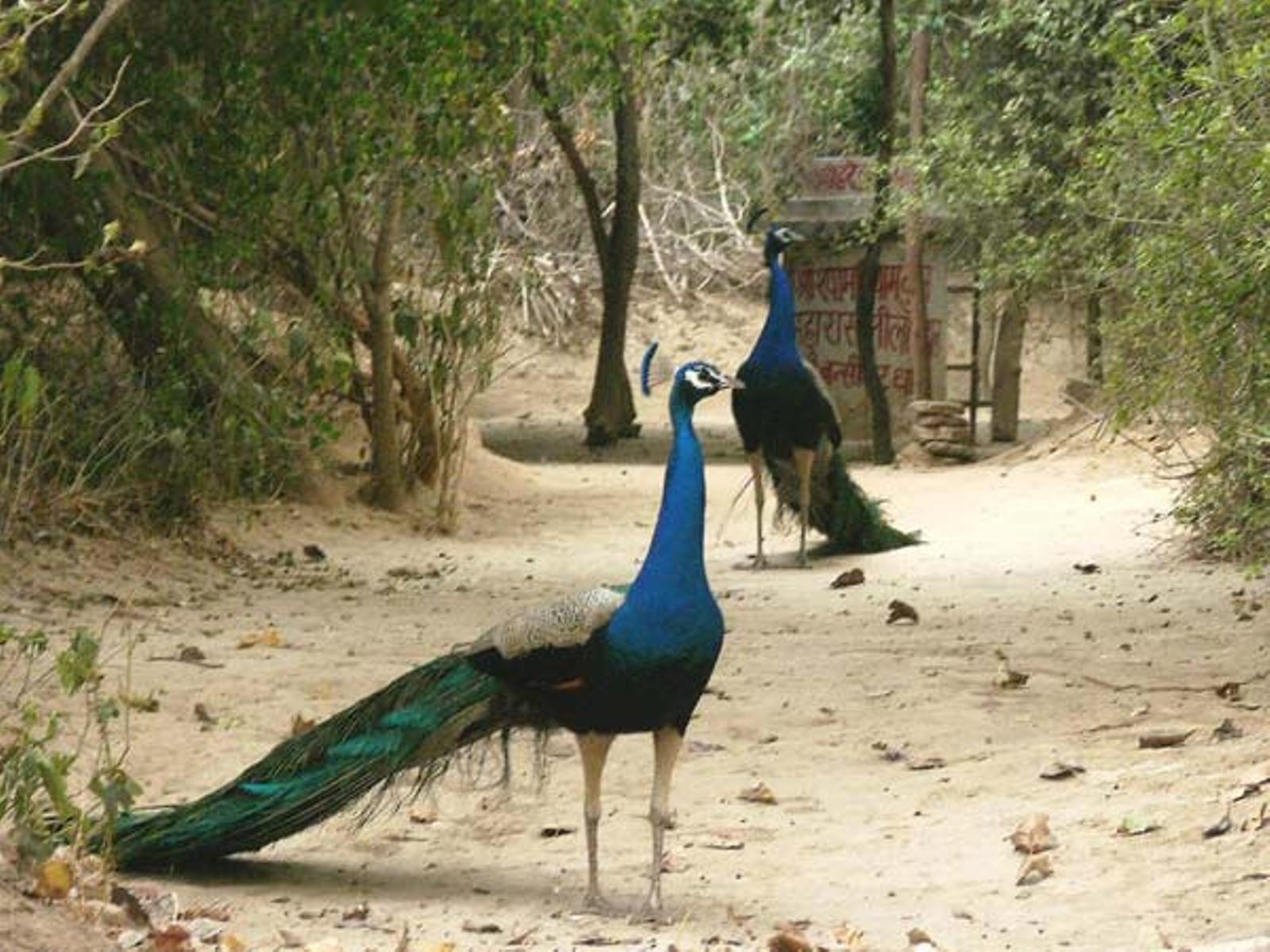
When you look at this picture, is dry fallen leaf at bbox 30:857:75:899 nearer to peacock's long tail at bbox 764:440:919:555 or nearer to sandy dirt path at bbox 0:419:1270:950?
sandy dirt path at bbox 0:419:1270:950

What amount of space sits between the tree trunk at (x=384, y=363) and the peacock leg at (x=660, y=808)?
8.69 m

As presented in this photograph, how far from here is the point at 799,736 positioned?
8445 millimetres

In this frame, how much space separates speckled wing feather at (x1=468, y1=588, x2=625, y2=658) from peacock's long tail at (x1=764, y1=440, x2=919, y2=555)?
26.9 ft

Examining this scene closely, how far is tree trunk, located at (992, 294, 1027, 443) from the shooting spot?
23703 mm

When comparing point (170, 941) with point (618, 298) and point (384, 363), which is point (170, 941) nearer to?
point (384, 363)

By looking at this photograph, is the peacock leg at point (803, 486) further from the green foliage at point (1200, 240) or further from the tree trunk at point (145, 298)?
the tree trunk at point (145, 298)

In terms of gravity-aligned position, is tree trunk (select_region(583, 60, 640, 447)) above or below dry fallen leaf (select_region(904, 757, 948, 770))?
above

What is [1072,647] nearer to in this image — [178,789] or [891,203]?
[178,789]

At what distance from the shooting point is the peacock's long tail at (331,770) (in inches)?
245

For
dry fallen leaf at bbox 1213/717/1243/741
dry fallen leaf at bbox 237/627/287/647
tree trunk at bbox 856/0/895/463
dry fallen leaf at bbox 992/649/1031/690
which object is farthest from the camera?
tree trunk at bbox 856/0/895/463

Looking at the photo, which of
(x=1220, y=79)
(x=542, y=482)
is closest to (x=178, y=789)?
(x=1220, y=79)

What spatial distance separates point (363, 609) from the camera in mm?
11758

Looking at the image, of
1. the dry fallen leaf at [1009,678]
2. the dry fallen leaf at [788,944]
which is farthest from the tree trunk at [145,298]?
the dry fallen leaf at [788,944]

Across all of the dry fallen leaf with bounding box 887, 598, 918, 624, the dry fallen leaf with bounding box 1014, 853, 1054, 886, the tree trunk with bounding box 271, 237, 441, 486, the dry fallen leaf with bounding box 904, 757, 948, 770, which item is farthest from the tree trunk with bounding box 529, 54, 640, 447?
the dry fallen leaf with bounding box 1014, 853, 1054, 886
